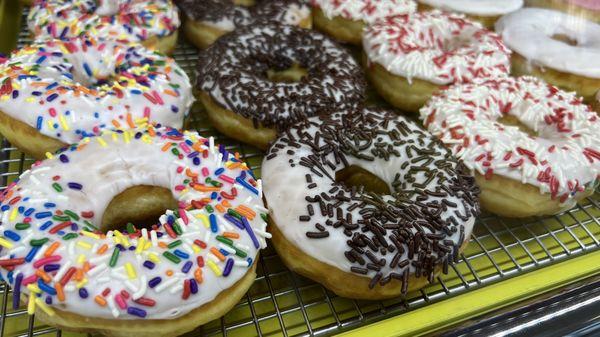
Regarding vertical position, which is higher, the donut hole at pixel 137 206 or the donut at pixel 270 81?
the donut at pixel 270 81

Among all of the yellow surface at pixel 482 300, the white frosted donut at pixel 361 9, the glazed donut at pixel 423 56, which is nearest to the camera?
the yellow surface at pixel 482 300

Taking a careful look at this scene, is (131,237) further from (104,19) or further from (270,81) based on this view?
(104,19)

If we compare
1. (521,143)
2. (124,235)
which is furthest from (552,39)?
(124,235)

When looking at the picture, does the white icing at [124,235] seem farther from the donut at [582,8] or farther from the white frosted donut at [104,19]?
the donut at [582,8]

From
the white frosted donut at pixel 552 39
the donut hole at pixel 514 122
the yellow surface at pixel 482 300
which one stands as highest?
the white frosted donut at pixel 552 39

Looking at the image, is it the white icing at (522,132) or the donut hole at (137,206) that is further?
the white icing at (522,132)

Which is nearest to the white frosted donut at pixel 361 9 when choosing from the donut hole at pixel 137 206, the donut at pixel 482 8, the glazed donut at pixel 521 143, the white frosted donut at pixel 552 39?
the donut at pixel 482 8

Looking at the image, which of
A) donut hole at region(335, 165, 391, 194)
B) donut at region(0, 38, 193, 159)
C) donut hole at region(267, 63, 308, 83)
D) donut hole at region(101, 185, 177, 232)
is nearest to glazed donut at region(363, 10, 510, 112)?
donut hole at region(267, 63, 308, 83)
